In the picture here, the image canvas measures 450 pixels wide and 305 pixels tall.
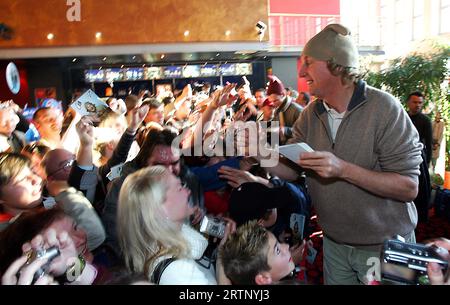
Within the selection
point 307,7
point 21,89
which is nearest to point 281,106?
point 21,89

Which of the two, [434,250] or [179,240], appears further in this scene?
[179,240]

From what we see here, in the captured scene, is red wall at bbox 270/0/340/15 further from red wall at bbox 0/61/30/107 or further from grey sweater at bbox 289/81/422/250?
grey sweater at bbox 289/81/422/250

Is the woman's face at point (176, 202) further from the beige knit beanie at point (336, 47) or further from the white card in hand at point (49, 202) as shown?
the beige knit beanie at point (336, 47)

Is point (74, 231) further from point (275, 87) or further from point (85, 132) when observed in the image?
point (275, 87)

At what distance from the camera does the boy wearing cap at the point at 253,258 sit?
1.31 meters

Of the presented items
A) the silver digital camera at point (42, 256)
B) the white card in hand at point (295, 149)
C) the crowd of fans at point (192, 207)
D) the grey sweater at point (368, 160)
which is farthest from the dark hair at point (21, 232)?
the grey sweater at point (368, 160)

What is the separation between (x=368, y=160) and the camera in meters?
1.52

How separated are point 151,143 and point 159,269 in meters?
1.01

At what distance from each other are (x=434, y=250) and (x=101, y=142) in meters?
2.41

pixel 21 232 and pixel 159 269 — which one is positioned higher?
pixel 21 232

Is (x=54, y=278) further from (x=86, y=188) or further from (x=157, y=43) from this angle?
(x=157, y=43)

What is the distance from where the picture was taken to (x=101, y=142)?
284 cm

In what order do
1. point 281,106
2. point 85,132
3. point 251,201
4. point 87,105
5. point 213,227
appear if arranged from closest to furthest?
point 213,227
point 251,201
point 85,132
point 87,105
point 281,106
